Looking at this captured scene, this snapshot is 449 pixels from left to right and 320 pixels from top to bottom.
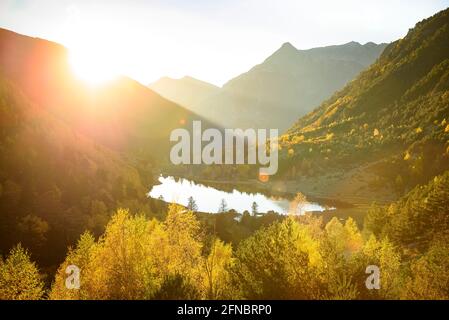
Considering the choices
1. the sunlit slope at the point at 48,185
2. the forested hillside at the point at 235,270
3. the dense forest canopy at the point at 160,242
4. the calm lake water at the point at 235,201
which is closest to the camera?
the forested hillside at the point at 235,270

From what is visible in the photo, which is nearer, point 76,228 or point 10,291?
point 10,291

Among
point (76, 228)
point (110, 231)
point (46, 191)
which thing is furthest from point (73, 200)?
point (110, 231)

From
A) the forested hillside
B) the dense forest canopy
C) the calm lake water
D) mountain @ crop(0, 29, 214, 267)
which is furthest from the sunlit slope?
the calm lake water

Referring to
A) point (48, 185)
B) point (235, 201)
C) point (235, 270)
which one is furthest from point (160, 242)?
point (235, 201)

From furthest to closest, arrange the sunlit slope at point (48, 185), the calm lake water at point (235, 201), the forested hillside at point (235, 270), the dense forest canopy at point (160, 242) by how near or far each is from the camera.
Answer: the calm lake water at point (235, 201)
the sunlit slope at point (48, 185)
the dense forest canopy at point (160, 242)
the forested hillside at point (235, 270)

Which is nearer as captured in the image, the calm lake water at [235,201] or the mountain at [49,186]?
the mountain at [49,186]

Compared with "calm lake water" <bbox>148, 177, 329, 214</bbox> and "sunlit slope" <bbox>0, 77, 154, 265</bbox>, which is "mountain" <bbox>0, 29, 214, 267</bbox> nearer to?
"sunlit slope" <bbox>0, 77, 154, 265</bbox>

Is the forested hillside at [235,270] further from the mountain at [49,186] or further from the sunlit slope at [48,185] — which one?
the sunlit slope at [48,185]

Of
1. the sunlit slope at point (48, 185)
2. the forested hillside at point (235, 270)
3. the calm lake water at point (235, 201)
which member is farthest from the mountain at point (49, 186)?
the forested hillside at point (235, 270)

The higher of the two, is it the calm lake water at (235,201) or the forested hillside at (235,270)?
the calm lake water at (235,201)

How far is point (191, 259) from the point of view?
41.2 metres

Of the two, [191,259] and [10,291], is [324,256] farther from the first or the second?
[10,291]
